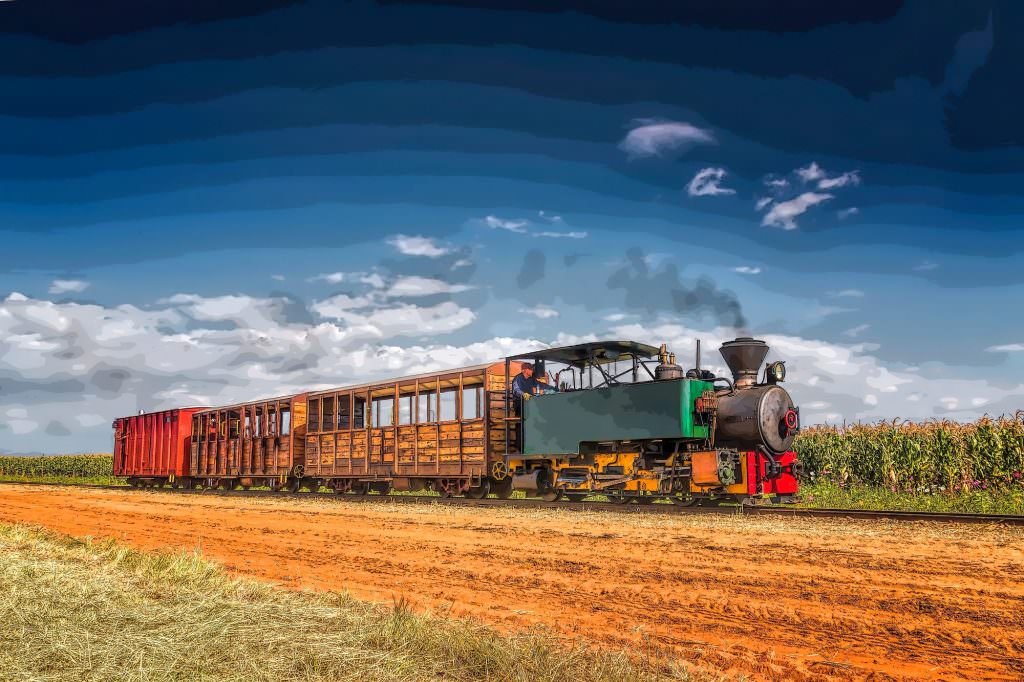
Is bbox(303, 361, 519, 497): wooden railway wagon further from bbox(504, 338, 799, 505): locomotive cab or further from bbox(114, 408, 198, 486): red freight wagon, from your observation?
bbox(114, 408, 198, 486): red freight wagon

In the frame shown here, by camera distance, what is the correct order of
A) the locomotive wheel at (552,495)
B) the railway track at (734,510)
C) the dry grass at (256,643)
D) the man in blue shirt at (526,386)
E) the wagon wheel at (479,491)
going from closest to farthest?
the dry grass at (256,643), the railway track at (734,510), the locomotive wheel at (552,495), the man in blue shirt at (526,386), the wagon wheel at (479,491)

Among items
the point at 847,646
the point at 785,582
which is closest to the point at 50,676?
the point at 847,646

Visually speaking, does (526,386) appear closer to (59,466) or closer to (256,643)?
(256,643)

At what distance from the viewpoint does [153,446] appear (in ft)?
120

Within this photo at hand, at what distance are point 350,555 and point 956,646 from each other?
764cm

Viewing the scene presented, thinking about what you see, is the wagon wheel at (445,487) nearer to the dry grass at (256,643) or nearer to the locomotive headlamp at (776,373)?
the locomotive headlamp at (776,373)

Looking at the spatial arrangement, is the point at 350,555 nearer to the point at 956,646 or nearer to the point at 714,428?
the point at 956,646

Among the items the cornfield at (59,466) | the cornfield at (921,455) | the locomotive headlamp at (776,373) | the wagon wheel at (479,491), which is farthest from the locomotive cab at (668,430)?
the cornfield at (59,466)

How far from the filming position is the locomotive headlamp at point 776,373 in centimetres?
1712

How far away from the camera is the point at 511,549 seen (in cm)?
1111

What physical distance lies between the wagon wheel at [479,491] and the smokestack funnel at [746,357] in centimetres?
753

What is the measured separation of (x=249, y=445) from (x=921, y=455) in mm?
23009

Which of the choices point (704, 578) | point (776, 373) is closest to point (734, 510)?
point (776, 373)

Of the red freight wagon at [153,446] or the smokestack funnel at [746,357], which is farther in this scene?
the red freight wagon at [153,446]
